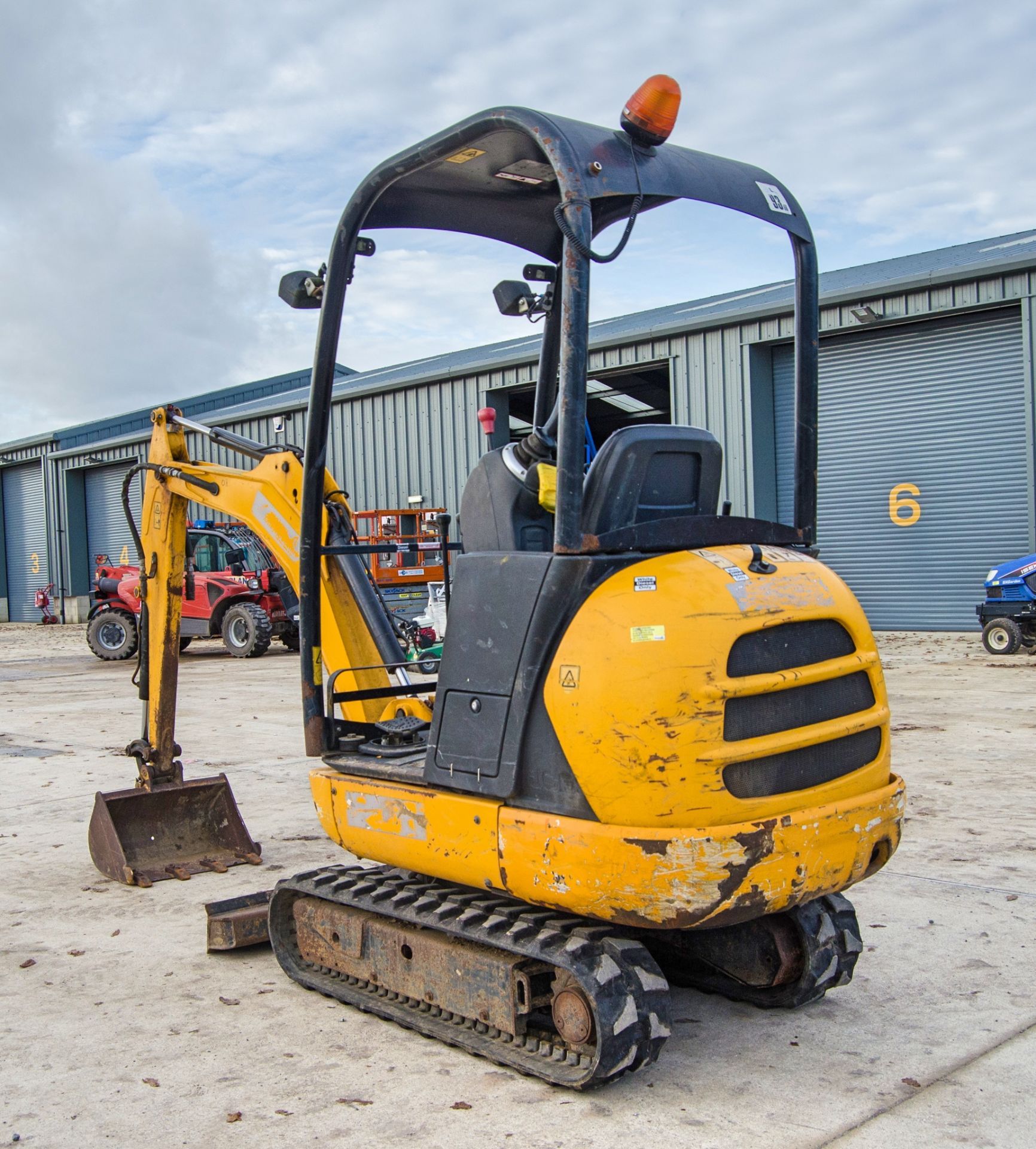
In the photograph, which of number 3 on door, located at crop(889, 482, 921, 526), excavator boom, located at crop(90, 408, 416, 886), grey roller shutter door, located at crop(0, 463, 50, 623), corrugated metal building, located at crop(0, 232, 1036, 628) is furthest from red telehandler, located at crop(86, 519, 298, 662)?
grey roller shutter door, located at crop(0, 463, 50, 623)

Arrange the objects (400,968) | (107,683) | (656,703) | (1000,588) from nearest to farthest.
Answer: (656,703), (400,968), (1000,588), (107,683)

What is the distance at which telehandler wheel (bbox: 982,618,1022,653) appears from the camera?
14.1 m

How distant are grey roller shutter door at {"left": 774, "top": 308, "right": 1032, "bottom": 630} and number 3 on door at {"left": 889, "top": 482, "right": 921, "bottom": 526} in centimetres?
2

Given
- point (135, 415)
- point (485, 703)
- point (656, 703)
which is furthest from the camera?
point (135, 415)

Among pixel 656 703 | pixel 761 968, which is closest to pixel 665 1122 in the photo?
pixel 761 968

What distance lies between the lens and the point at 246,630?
59.9 feet

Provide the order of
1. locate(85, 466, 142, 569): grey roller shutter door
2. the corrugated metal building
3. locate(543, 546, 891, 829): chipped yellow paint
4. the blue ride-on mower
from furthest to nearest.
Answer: locate(85, 466, 142, 569): grey roller shutter door → the corrugated metal building → the blue ride-on mower → locate(543, 546, 891, 829): chipped yellow paint

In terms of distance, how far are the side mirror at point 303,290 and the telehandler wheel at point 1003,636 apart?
39.7 feet

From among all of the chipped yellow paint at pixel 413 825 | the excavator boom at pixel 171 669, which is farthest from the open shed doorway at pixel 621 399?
the chipped yellow paint at pixel 413 825

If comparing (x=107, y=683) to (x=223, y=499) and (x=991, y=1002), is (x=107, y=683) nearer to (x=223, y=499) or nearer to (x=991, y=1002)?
(x=223, y=499)

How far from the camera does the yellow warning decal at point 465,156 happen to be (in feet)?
12.0

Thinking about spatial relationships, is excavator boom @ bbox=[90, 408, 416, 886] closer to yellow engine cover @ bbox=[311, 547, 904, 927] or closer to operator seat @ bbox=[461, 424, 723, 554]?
operator seat @ bbox=[461, 424, 723, 554]

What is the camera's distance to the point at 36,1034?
378cm

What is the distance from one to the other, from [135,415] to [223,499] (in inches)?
1339
